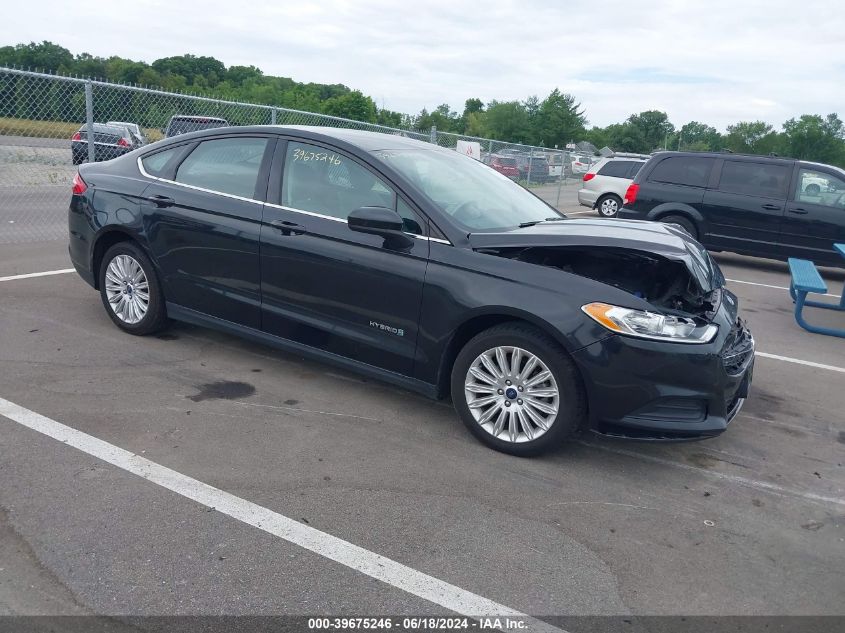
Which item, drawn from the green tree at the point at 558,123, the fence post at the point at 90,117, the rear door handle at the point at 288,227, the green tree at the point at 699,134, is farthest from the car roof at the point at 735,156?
the green tree at the point at 699,134

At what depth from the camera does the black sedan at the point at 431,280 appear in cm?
382

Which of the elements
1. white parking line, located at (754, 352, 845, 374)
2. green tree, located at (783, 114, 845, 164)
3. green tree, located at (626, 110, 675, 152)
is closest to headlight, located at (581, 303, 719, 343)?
white parking line, located at (754, 352, 845, 374)

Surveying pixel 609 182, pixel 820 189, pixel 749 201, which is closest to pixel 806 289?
pixel 749 201

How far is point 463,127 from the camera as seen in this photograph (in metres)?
103

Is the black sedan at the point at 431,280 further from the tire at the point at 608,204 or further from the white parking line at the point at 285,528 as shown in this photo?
the tire at the point at 608,204

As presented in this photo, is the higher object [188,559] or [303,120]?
[303,120]

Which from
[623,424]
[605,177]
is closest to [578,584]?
[623,424]

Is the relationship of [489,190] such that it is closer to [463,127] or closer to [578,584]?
[578,584]

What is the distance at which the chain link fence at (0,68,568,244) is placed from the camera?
30.5 ft

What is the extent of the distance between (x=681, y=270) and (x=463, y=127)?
103m

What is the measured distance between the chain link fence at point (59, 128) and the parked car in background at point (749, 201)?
6110mm

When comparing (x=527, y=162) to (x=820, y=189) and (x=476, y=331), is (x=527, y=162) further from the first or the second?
(x=476, y=331)

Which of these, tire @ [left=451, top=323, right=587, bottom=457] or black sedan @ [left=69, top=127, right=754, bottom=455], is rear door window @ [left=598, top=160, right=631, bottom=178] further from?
tire @ [left=451, top=323, right=587, bottom=457]

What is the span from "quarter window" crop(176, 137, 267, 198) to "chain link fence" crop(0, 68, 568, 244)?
14.4 feet
